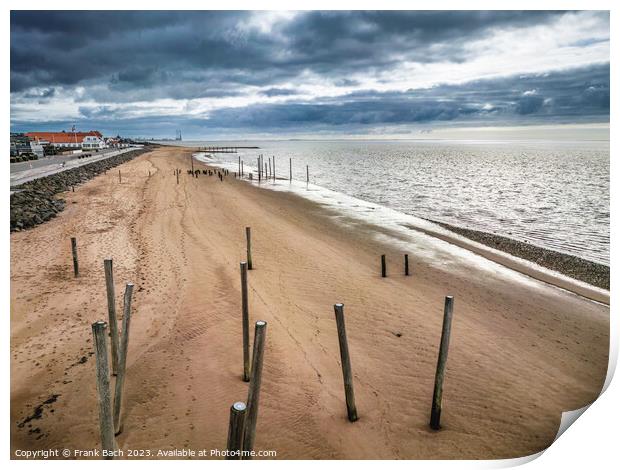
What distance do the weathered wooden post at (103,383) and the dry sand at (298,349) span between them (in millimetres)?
1367

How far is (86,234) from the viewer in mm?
15445

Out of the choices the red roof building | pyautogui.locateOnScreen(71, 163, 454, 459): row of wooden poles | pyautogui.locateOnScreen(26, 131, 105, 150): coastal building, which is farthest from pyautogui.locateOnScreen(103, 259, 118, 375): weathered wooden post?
the red roof building

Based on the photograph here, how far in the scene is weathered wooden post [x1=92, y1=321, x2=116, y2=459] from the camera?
407cm

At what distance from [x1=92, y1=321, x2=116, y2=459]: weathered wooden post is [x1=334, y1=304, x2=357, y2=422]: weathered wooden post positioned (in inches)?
119

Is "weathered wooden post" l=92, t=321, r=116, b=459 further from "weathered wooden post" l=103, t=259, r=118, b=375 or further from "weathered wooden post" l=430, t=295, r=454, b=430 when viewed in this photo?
"weathered wooden post" l=430, t=295, r=454, b=430

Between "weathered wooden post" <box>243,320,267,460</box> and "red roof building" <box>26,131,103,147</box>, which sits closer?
"weathered wooden post" <box>243,320,267,460</box>

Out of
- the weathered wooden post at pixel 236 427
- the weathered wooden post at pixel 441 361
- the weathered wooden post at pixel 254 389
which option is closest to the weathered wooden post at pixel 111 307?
the weathered wooden post at pixel 254 389

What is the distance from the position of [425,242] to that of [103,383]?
54.2 ft

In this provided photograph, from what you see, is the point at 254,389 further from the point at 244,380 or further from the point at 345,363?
the point at 244,380

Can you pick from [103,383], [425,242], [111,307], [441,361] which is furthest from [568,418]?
[425,242]

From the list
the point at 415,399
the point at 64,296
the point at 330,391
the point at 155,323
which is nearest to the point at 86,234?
the point at 64,296

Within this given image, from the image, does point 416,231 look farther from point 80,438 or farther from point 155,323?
point 80,438

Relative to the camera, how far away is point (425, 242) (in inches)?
735

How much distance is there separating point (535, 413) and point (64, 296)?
10.7 meters
